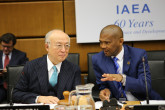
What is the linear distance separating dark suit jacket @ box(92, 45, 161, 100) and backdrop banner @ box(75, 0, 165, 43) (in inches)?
49.6

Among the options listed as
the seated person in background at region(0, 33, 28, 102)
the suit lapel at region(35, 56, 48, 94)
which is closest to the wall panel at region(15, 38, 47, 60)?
the seated person in background at region(0, 33, 28, 102)

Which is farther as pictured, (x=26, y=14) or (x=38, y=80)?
(x=26, y=14)

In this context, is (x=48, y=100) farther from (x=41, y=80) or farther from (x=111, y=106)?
(x=111, y=106)

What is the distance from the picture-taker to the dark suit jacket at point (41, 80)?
2.18 meters

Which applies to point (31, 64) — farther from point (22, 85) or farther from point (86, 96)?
point (86, 96)

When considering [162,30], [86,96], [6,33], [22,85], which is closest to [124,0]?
[162,30]

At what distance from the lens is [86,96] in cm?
147

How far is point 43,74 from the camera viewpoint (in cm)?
222

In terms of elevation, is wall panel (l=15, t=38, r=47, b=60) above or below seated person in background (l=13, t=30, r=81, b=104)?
above

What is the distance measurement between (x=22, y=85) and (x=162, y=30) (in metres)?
2.49

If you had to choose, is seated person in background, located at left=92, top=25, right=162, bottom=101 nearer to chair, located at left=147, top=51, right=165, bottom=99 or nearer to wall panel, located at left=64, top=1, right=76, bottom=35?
chair, located at left=147, top=51, right=165, bottom=99

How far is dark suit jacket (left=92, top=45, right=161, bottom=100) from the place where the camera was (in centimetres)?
232

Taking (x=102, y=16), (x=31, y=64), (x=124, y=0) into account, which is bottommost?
(x=31, y=64)

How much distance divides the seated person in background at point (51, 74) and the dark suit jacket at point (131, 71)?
0.35 m
